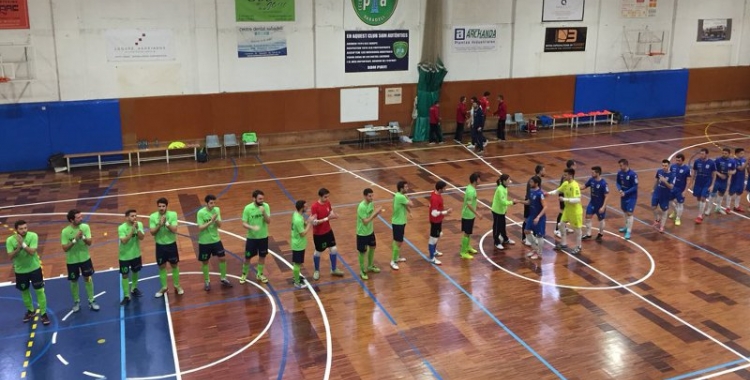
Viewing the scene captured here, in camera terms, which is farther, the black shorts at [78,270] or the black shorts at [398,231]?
the black shorts at [398,231]

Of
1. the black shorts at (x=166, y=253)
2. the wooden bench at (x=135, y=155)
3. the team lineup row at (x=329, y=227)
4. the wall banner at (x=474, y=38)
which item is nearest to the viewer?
the team lineup row at (x=329, y=227)

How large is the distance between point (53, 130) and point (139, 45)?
3.71m

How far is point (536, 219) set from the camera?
13195mm

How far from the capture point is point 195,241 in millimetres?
14570

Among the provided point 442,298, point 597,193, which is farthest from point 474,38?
point 442,298

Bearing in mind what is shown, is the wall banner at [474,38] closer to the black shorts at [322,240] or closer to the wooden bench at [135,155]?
the wooden bench at [135,155]

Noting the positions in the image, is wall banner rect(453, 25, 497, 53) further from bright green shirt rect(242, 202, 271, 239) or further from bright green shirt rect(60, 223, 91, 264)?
bright green shirt rect(60, 223, 91, 264)

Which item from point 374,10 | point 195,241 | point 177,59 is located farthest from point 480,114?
point 195,241

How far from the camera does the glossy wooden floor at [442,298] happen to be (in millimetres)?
9844

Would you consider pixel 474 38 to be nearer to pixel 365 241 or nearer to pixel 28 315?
pixel 365 241

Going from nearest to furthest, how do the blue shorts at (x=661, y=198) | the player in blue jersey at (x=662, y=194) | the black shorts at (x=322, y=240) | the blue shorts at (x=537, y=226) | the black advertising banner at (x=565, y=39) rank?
the black shorts at (x=322, y=240), the blue shorts at (x=537, y=226), the player in blue jersey at (x=662, y=194), the blue shorts at (x=661, y=198), the black advertising banner at (x=565, y=39)

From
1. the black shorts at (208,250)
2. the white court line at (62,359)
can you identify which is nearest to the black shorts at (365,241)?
the black shorts at (208,250)

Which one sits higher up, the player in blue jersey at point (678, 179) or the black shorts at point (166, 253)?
the player in blue jersey at point (678, 179)

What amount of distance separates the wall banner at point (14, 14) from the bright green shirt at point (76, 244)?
1167 cm
